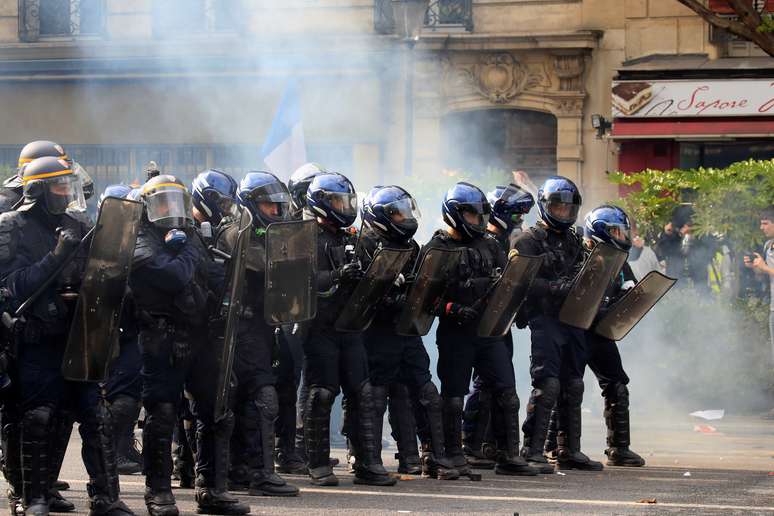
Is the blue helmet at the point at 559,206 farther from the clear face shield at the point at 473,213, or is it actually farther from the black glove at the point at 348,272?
the black glove at the point at 348,272

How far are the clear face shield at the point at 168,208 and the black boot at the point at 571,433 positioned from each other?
3290 mm

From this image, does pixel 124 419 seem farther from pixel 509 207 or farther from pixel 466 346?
pixel 509 207

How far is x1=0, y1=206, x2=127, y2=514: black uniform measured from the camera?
6.73 metres

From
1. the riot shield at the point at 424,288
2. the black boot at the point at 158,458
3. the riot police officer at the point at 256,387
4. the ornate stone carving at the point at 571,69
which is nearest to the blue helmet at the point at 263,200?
the riot police officer at the point at 256,387

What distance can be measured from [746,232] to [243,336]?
622 cm

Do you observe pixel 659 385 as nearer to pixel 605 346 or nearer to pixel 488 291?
pixel 605 346

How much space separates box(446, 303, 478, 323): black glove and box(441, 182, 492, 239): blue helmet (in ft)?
1.46

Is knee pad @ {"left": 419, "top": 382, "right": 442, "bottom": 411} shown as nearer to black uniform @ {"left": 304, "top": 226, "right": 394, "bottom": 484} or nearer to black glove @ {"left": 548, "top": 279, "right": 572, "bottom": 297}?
black uniform @ {"left": 304, "top": 226, "right": 394, "bottom": 484}

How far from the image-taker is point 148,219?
6996 mm

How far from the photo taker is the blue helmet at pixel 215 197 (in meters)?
8.26

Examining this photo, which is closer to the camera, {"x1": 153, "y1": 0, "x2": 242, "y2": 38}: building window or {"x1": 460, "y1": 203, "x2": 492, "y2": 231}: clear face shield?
{"x1": 460, "y1": 203, "x2": 492, "y2": 231}: clear face shield

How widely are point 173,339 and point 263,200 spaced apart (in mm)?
1245

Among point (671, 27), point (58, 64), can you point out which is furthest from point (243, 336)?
point (58, 64)

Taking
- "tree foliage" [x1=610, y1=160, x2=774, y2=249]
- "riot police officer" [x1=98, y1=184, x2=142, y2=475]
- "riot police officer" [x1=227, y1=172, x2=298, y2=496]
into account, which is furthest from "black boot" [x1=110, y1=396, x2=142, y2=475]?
"tree foliage" [x1=610, y1=160, x2=774, y2=249]
